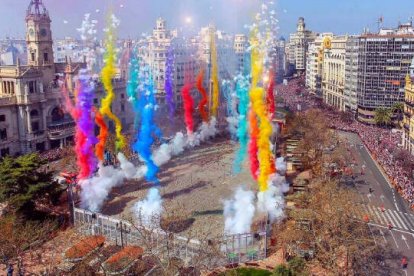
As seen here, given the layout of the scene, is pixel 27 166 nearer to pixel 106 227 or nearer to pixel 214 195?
pixel 106 227

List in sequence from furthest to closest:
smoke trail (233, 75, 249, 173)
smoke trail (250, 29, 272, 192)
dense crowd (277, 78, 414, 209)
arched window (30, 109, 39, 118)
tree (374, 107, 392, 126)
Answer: tree (374, 107, 392, 126) < arched window (30, 109, 39, 118) < smoke trail (233, 75, 249, 173) < dense crowd (277, 78, 414, 209) < smoke trail (250, 29, 272, 192)

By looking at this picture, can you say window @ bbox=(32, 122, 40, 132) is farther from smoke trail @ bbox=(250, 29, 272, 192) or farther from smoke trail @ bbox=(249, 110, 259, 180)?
smoke trail @ bbox=(249, 110, 259, 180)

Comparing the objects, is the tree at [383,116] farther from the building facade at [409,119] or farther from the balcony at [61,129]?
the balcony at [61,129]

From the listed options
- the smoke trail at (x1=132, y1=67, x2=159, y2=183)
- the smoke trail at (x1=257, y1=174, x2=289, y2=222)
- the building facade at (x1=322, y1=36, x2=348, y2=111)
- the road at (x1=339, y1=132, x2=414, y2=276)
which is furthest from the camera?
the building facade at (x1=322, y1=36, x2=348, y2=111)

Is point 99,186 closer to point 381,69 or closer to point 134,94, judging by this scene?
point 134,94

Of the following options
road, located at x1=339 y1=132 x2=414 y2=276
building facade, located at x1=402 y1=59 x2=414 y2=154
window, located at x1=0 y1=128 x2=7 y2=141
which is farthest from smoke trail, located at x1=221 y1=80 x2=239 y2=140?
window, located at x1=0 y1=128 x2=7 y2=141

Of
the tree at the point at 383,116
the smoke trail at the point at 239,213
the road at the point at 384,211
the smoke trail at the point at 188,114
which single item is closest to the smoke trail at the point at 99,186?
the smoke trail at the point at 239,213

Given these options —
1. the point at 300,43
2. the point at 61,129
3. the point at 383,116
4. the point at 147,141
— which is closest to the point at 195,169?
the point at 147,141
